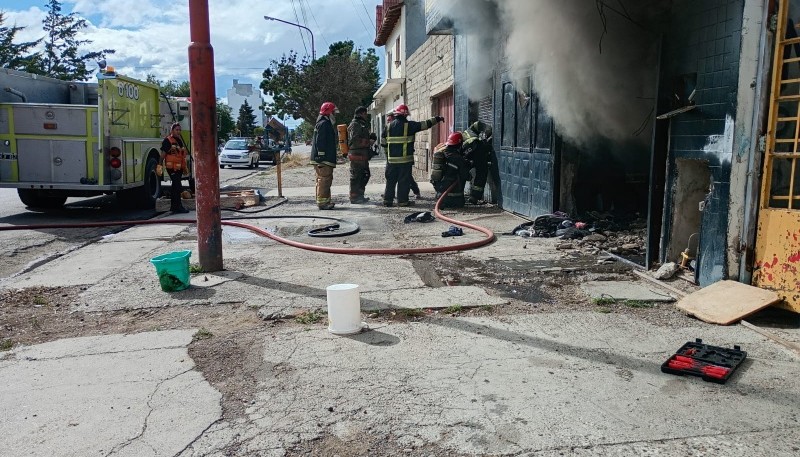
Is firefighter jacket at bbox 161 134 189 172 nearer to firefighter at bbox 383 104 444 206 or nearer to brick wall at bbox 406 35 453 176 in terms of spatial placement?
firefighter at bbox 383 104 444 206

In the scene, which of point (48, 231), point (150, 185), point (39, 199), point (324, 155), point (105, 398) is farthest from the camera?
point (150, 185)

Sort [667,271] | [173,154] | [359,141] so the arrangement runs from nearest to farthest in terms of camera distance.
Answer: [667,271]
[173,154]
[359,141]

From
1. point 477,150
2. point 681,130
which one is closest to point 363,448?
point 681,130

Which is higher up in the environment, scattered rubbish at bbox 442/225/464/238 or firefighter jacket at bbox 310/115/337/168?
firefighter jacket at bbox 310/115/337/168

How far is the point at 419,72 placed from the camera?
18172 millimetres

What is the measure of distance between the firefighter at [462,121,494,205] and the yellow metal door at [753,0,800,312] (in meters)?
6.38

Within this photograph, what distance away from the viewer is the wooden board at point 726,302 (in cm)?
412

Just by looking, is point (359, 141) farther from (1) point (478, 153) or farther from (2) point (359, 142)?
(1) point (478, 153)

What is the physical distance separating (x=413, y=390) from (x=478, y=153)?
7977 millimetres

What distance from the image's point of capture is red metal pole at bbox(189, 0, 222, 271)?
5363 millimetres

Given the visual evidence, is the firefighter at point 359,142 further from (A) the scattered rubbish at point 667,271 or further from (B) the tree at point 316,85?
(B) the tree at point 316,85

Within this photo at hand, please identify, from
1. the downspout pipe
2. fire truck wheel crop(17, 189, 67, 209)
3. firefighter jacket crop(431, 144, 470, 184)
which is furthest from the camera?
fire truck wheel crop(17, 189, 67, 209)

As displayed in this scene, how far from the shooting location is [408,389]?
10.3 ft

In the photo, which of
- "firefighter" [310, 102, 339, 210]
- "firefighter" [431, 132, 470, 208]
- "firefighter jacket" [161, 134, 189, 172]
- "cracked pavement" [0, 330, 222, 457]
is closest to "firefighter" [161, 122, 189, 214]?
"firefighter jacket" [161, 134, 189, 172]
